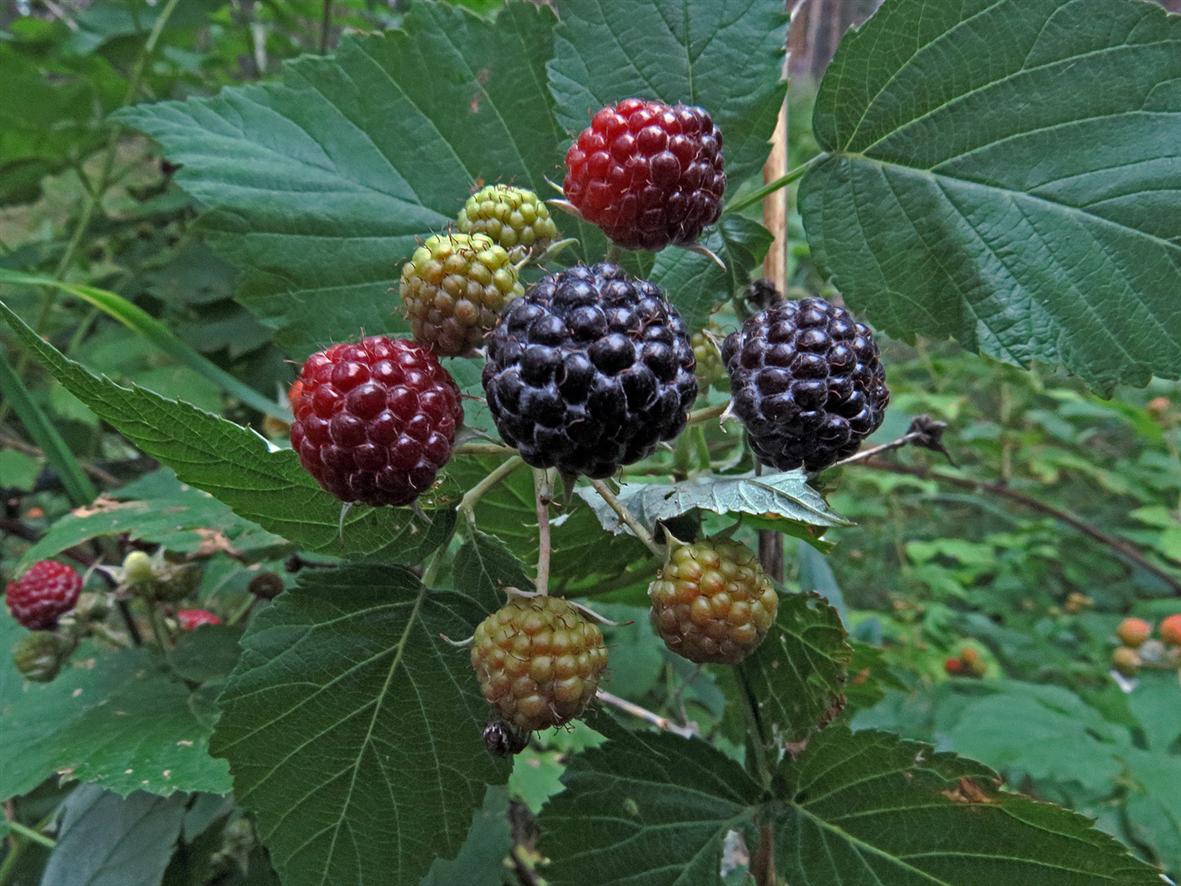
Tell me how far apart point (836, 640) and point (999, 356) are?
0.29 m

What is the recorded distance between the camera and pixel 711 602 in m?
0.62

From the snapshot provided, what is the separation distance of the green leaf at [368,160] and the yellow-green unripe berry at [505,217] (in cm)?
24

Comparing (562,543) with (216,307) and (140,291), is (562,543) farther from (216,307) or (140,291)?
(140,291)

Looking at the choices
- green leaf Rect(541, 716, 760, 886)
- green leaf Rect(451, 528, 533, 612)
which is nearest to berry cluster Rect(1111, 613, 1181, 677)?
green leaf Rect(541, 716, 760, 886)

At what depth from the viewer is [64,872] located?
932 millimetres

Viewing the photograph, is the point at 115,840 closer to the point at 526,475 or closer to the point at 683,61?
the point at 526,475

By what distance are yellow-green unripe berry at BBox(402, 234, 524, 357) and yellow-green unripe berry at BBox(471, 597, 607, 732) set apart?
0.22 meters

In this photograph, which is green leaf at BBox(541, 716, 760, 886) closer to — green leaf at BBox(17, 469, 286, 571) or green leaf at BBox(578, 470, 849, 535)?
green leaf at BBox(578, 470, 849, 535)

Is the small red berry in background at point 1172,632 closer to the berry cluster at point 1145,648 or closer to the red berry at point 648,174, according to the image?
the berry cluster at point 1145,648

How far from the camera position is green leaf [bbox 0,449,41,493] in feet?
5.51

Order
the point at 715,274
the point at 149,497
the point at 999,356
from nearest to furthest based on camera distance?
the point at 999,356, the point at 715,274, the point at 149,497

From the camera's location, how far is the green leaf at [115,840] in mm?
914

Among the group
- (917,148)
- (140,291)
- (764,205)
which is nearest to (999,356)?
(917,148)

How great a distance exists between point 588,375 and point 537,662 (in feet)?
0.67
